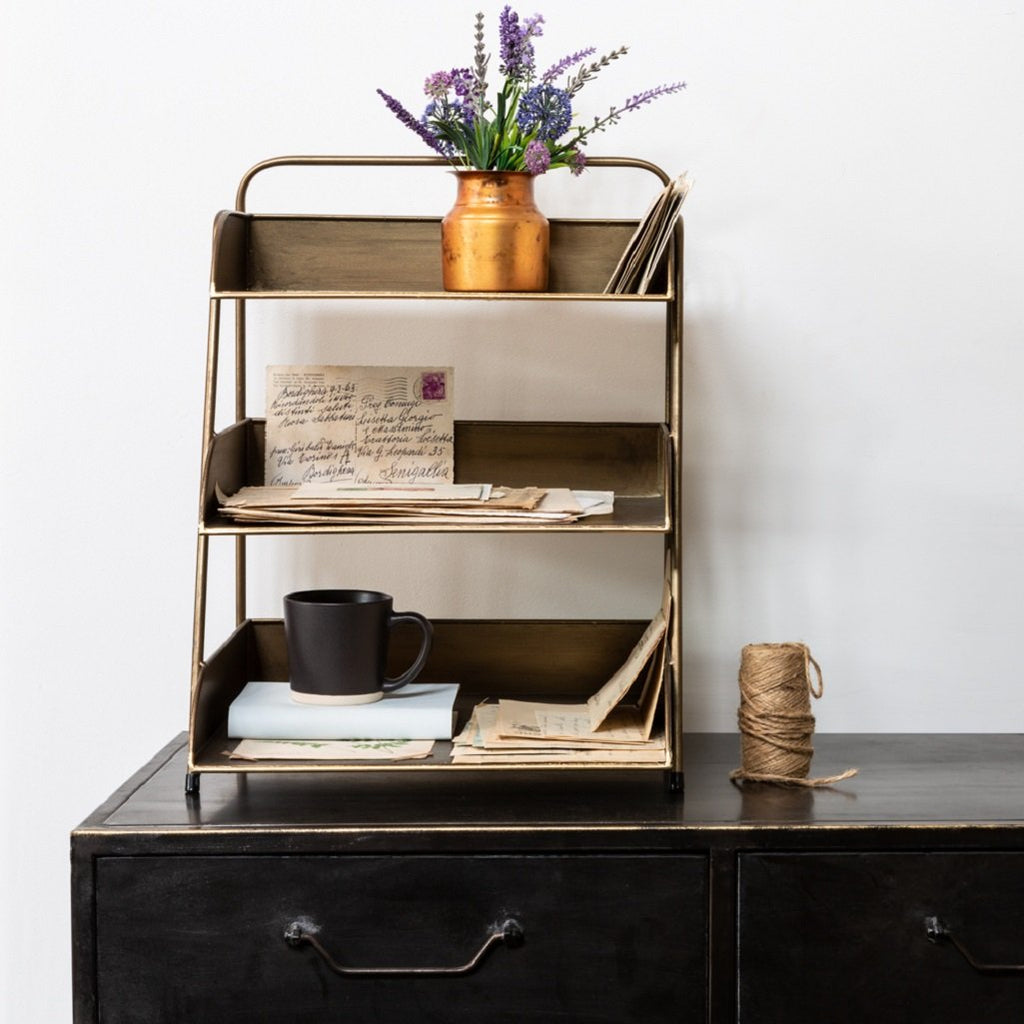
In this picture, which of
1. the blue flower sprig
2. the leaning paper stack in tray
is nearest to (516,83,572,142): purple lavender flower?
the blue flower sprig

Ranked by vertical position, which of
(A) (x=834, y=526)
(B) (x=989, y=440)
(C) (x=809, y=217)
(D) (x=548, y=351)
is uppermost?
(C) (x=809, y=217)

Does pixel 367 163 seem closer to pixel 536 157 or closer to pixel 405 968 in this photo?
pixel 536 157

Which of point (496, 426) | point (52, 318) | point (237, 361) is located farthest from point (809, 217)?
point (52, 318)

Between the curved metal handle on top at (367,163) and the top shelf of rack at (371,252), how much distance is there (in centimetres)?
5

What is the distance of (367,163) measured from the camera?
70.5 inches

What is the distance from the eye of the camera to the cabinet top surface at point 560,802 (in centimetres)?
146

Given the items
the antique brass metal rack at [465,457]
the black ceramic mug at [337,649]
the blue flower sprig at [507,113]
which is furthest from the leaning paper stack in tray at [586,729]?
the blue flower sprig at [507,113]

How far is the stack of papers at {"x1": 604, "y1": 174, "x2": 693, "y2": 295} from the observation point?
1.51 m

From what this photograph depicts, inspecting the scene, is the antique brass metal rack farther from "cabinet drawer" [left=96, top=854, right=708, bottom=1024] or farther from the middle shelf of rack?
"cabinet drawer" [left=96, top=854, right=708, bottom=1024]

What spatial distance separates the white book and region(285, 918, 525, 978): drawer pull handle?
0.25 meters

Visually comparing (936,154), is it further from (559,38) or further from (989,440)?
(559,38)

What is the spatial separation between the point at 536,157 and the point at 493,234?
10cm

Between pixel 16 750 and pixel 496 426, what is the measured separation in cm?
86

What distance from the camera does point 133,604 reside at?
78.3 inches
